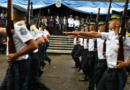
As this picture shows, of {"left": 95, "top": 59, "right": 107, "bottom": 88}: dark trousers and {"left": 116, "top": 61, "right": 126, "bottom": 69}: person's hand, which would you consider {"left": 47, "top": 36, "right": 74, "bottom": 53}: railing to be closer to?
{"left": 95, "top": 59, "right": 107, "bottom": 88}: dark trousers

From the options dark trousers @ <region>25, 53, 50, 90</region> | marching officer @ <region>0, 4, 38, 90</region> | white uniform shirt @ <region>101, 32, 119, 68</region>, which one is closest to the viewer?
marching officer @ <region>0, 4, 38, 90</region>

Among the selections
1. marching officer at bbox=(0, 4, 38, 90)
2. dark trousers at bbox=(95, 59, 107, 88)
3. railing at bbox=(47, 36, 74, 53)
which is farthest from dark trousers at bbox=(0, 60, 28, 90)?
railing at bbox=(47, 36, 74, 53)

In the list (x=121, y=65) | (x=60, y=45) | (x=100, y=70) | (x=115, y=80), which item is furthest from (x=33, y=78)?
(x=60, y=45)

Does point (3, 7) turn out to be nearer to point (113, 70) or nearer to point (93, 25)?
point (93, 25)

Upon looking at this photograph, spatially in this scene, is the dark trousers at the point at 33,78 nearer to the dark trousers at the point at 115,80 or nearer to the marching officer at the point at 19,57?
the marching officer at the point at 19,57

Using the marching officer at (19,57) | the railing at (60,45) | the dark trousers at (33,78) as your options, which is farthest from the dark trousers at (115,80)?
the railing at (60,45)

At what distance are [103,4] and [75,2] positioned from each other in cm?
227

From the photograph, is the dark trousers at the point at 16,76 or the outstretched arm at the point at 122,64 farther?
the outstretched arm at the point at 122,64

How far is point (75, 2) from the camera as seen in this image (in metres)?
14.2

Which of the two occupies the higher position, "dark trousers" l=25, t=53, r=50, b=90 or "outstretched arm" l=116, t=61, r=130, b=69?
"outstretched arm" l=116, t=61, r=130, b=69

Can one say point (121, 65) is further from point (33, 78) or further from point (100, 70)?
point (33, 78)

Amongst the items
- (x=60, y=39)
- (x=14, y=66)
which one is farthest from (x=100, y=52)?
(x=60, y=39)

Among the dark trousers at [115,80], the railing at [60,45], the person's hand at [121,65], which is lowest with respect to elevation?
the railing at [60,45]

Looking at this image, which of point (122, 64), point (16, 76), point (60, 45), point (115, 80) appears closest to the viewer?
point (16, 76)
